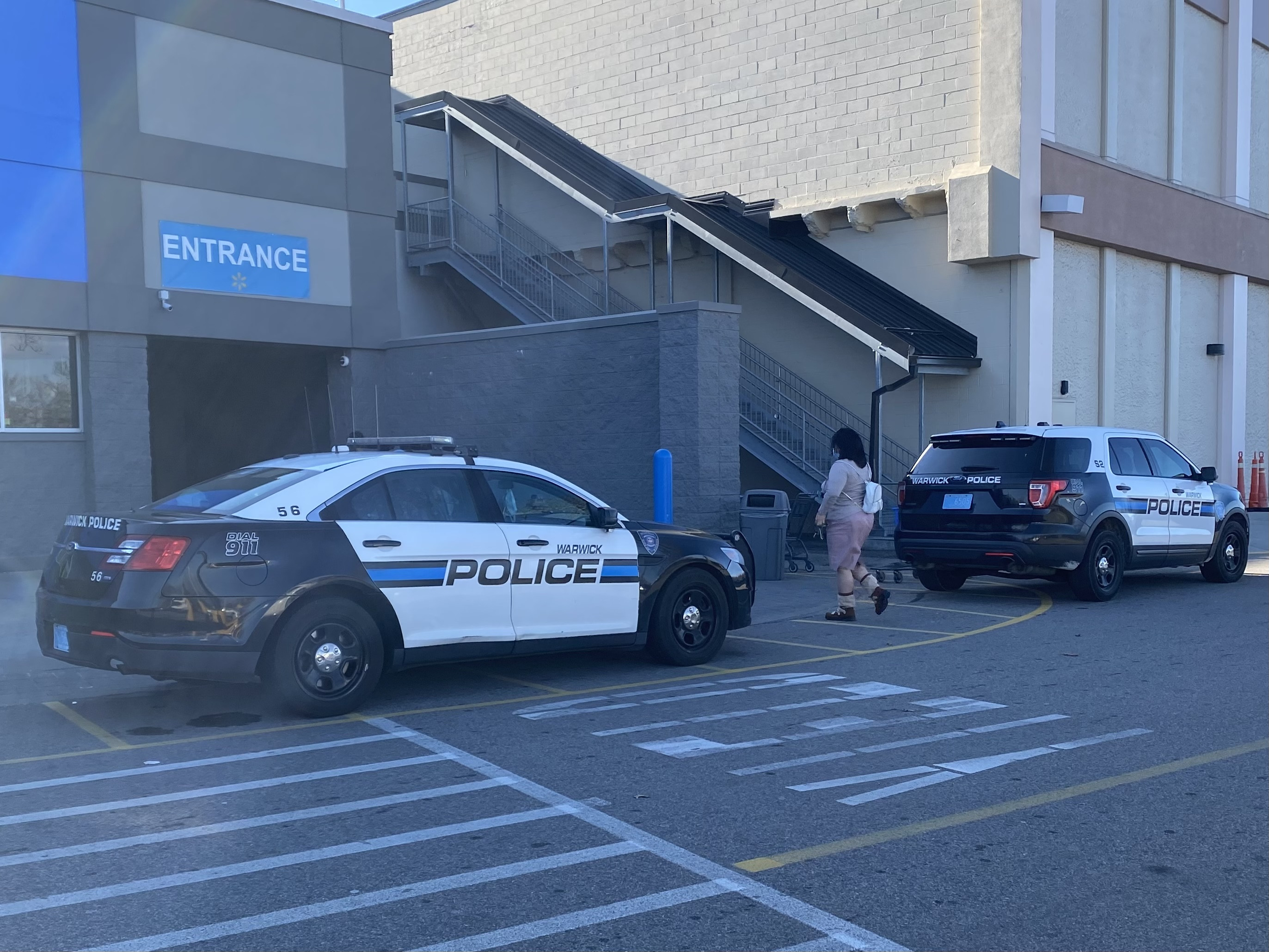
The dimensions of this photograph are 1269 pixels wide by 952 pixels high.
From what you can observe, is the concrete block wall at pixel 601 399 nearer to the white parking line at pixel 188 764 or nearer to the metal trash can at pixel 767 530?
the metal trash can at pixel 767 530

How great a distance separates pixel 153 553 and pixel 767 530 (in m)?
8.60

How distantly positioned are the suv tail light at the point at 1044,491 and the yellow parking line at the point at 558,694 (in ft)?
3.57

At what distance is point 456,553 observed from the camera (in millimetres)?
8086

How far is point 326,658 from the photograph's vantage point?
7578mm

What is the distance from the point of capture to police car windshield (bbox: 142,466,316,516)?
7738 millimetres

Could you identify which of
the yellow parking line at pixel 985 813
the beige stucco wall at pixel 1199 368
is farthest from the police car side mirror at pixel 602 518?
the beige stucco wall at pixel 1199 368

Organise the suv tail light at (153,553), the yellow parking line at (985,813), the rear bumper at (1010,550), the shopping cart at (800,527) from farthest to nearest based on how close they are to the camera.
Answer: the shopping cart at (800,527)
the rear bumper at (1010,550)
the suv tail light at (153,553)
the yellow parking line at (985,813)

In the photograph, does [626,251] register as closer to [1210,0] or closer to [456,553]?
[1210,0]

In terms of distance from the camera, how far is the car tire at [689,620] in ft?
30.4

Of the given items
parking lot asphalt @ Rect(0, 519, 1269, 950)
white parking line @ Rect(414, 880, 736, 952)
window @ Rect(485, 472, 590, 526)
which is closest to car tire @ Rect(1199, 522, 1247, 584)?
parking lot asphalt @ Rect(0, 519, 1269, 950)

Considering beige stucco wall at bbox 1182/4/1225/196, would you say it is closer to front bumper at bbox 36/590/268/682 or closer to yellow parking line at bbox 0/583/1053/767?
yellow parking line at bbox 0/583/1053/767

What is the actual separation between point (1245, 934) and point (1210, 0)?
23872 millimetres

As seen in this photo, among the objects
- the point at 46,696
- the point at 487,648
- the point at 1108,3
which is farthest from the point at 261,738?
the point at 1108,3

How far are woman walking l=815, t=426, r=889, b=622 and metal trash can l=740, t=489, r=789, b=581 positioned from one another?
3165 mm
